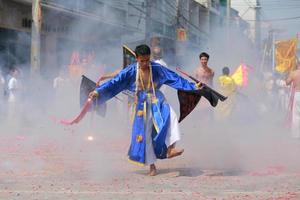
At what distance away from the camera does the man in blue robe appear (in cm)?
666

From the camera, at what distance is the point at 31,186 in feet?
19.8

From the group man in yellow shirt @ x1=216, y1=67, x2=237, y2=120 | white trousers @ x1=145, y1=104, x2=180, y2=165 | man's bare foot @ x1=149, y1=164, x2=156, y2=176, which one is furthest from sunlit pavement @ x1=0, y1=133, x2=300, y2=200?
man in yellow shirt @ x1=216, y1=67, x2=237, y2=120

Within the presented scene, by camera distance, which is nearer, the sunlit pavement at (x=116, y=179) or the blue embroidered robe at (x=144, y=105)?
the sunlit pavement at (x=116, y=179)

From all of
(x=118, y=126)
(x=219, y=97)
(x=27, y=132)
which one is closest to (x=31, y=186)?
(x=219, y=97)

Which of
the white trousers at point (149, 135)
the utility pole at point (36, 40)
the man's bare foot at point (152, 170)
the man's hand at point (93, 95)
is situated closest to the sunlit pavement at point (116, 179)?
the man's bare foot at point (152, 170)

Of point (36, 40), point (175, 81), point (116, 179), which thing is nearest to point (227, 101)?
point (36, 40)

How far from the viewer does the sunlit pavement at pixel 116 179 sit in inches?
225

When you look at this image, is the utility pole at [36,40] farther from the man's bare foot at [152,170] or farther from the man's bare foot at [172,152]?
the man's bare foot at [172,152]

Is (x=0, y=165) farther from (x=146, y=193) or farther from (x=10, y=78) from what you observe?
(x=10, y=78)

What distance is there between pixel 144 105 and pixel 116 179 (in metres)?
0.81

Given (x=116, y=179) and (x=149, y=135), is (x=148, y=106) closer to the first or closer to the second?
(x=149, y=135)

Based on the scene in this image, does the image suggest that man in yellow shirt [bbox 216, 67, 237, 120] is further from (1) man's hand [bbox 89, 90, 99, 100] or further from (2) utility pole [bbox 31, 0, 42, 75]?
(1) man's hand [bbox 89, 90, 99, 100]

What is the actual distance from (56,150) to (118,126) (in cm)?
311

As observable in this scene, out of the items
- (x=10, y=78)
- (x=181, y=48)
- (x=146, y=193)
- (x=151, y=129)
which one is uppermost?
(x=181, y=48)
